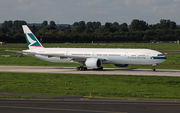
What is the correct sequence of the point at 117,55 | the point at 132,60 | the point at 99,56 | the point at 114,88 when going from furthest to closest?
the point at 99,56 → the point at 117,55 → the point at 132,60 → the point at 114,88

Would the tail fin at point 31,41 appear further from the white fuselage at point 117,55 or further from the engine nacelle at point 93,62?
the engine nacelle at point 93,62

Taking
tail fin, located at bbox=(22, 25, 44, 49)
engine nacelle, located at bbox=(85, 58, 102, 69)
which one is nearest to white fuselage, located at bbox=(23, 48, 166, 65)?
engine nacelle, located at bbox=(85, 58, 102, 69)

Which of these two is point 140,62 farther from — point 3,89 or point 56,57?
point 3,89

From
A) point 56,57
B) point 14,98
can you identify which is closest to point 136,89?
point 14,98

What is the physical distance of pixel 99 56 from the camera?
57.6 meters

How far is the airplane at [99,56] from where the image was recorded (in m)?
54.4

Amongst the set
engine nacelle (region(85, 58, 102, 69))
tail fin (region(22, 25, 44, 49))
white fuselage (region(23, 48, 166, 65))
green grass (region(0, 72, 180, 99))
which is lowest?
green grass (region(0, 72, 180, 99))

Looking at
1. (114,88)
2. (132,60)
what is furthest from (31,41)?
(114,88)

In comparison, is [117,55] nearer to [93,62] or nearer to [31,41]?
[93,62]

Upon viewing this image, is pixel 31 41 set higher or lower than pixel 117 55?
higher

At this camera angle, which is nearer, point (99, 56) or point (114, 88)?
point (114, 88)

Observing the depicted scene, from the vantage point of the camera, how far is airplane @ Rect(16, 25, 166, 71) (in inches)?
2142

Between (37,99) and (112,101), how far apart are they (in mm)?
6717

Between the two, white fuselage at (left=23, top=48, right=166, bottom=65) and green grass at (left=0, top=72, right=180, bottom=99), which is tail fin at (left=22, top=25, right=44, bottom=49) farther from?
green grass at (left=0, top=72, right=180, bottom=99)
